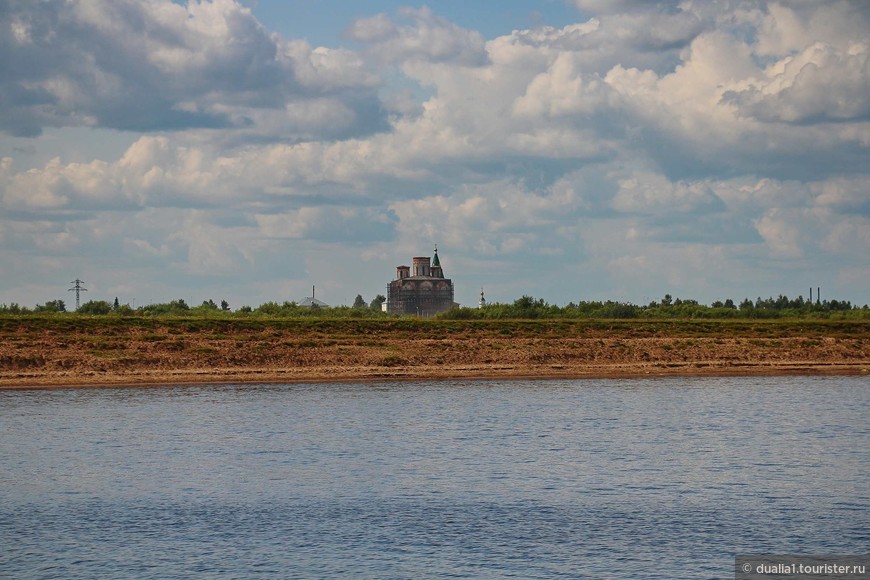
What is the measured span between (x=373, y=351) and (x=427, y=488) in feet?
130

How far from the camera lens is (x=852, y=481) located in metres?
27.1

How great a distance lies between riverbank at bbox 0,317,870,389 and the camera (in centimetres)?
6003

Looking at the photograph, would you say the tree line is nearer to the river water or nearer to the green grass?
the green grass

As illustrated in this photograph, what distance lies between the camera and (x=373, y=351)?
66.2 meters

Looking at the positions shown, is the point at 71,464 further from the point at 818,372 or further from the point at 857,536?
the point at 818,372

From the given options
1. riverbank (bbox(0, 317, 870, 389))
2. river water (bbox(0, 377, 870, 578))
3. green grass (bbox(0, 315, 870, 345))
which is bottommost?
river water (bbox(0, 377, 870, 578))

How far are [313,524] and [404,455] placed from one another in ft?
30.6

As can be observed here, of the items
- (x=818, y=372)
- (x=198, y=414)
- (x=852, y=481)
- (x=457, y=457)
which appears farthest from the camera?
(x=818, y=372)

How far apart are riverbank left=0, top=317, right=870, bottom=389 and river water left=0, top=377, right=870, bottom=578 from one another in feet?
40.5

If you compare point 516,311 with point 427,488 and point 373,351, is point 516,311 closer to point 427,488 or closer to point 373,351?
point 373,351

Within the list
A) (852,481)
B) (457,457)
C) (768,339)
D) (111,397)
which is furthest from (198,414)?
(768,339)

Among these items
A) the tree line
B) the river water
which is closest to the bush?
the tree line

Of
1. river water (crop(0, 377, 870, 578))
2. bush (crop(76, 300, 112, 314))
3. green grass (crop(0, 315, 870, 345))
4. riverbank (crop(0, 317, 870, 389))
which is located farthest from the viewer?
bush (crop(76, 300, 112, 314))

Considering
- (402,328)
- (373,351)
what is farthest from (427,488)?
(402,328)
